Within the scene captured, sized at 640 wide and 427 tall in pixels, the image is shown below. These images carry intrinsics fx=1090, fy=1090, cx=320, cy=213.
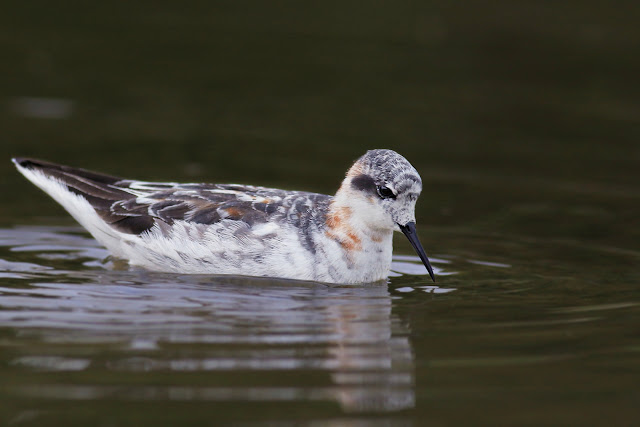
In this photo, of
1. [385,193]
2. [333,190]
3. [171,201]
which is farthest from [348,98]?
[385,193]

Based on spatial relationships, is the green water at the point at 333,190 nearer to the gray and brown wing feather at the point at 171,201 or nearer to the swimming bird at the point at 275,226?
the swimming bird at the point at 275,226

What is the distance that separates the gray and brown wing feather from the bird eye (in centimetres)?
74

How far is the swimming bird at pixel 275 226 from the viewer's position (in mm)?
9609

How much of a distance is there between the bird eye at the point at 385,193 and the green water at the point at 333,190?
0.81 meters

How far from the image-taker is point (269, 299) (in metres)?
8.86

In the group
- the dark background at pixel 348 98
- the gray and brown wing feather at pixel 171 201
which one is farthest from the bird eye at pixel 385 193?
the dark background at pixel 348 98

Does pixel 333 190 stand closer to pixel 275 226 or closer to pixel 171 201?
pixel 171 201

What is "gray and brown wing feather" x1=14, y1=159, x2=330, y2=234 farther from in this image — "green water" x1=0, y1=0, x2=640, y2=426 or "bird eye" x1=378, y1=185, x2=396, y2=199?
"bird eye" x1=378, y1=185, x2=396, y2=199

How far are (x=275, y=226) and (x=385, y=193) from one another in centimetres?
102

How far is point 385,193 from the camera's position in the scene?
961 centimetres

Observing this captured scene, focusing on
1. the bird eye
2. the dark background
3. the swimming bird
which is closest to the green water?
the dark background

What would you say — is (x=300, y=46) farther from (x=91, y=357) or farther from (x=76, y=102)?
(x=91, y=357)

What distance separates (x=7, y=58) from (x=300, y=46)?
15.9ft

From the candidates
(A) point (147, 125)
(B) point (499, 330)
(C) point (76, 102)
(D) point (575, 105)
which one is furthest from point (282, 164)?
(B) point (499, 330)
